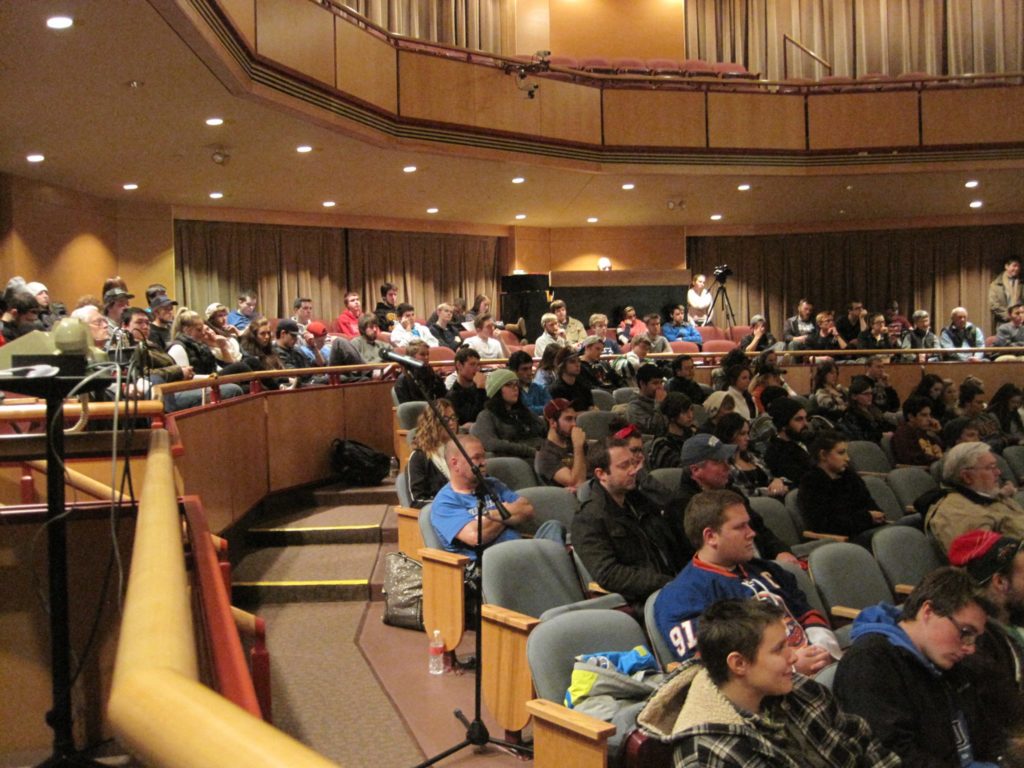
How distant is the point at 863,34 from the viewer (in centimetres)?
1426

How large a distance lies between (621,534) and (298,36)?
5033mm

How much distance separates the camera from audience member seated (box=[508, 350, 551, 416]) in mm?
6801

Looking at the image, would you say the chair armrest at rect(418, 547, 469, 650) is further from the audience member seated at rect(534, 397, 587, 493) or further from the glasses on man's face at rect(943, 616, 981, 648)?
the glasses on man's face at rect(943, 616, 981, 648)

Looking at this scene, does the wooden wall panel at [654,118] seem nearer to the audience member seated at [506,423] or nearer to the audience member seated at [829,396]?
the audience member seated at [829,396]

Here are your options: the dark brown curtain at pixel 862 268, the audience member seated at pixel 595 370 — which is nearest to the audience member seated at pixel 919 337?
the audience member seated at pixel 595 370

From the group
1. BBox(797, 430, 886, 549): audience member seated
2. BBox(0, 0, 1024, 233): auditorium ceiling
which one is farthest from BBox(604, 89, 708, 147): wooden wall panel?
BBox(797, 430, 886, 549): audience member seated

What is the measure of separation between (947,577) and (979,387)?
596 centimetres

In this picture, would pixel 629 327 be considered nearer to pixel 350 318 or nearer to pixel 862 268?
pixel 350 318

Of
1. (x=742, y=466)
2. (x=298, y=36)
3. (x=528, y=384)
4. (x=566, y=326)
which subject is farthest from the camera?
(x=566, y=326)

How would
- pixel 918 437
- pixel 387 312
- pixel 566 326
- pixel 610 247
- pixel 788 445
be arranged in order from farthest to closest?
pixel 610 247 → pixel 387 312 → pixel 566 326 → pixel 918 437 → pixel 788 445

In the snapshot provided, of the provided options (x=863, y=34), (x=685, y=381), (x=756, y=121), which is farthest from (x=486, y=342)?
(x=863, y=34)

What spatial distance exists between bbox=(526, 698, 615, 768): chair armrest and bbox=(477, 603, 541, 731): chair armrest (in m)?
0.56

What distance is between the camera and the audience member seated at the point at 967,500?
4289 mm

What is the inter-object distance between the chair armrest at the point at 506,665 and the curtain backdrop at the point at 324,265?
9.07 metres
